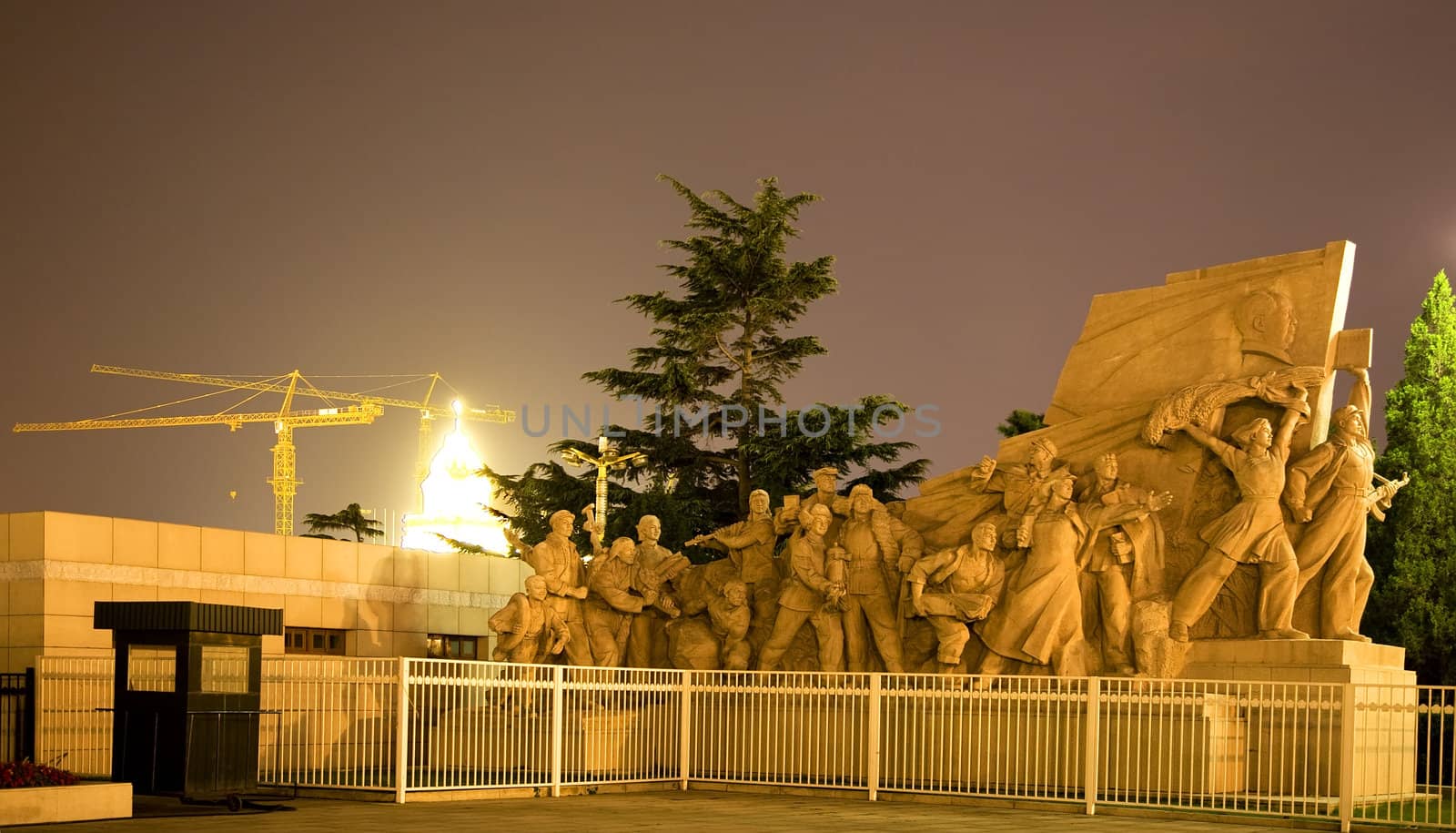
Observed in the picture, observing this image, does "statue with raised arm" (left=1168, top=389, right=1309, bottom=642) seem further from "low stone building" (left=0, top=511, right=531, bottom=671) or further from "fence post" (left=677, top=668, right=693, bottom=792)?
"low stone building" (left=0, top=511, right=531, bottom=671)

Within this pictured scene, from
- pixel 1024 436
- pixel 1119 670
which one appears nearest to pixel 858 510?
pixel 1024 436

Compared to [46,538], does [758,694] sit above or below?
below

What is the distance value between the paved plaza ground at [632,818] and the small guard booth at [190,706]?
31cm

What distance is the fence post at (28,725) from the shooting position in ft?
48.1

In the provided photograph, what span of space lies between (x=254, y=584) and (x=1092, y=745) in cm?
917

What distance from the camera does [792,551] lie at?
1661 cm

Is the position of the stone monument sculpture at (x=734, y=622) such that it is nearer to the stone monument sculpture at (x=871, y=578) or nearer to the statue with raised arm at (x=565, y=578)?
the stone monument sculpture at (x=871, y=578)

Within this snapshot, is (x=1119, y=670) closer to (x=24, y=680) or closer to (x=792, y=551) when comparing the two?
(x=792, y=551)

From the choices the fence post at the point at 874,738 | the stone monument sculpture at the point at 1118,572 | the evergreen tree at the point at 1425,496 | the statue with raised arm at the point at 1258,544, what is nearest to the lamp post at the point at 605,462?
the stone monument sculpture at the point at 1118,572

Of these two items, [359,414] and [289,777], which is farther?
[359,414]

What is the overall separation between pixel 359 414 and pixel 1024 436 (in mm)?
61011

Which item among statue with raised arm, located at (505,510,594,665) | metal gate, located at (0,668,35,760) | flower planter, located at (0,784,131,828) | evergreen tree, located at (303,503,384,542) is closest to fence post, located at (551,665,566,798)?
statue with raised arm, located at (505,510,594,665)

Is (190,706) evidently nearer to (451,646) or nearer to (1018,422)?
(451,646)

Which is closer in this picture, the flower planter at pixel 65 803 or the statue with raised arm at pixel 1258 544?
the flower planter at pixel 65 803
